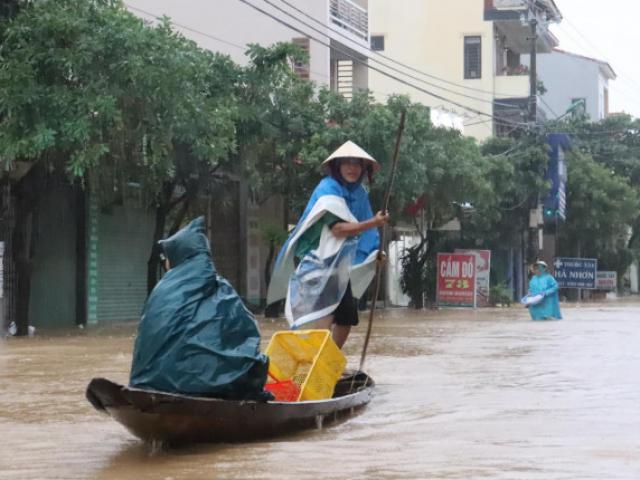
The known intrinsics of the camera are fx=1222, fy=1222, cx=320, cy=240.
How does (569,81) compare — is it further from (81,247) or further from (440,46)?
(81,247)

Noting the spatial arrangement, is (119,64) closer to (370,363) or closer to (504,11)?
(370,363)

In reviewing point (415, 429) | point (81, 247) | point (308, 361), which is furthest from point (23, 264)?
point (415, 429)

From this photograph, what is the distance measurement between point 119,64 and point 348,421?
1064cm

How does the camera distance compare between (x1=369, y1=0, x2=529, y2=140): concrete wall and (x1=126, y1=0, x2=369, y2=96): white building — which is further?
(x1=369, y1=0, x2=529, y2=140): concrete wall

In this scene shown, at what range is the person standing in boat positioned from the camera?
9.15 m

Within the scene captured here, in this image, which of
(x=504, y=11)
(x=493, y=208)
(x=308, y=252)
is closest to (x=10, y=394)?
(x=308, y=252)

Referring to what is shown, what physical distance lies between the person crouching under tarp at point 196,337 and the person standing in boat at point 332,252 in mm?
1981

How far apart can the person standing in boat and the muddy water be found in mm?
788

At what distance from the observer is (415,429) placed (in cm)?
782

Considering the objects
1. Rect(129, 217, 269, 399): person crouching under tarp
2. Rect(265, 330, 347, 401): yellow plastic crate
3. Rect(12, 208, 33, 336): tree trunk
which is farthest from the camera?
Rect(12, 208, 33, 336): tree trunk

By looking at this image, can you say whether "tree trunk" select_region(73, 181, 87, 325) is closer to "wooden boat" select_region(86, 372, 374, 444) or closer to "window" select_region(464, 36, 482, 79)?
"wooden boat" select_region(86, 372, 374, 444)

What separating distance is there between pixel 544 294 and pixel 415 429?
16.3 m

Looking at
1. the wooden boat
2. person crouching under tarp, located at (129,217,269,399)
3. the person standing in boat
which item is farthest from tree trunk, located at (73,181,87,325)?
person crouching under tarp, located at (129,217,269,399)

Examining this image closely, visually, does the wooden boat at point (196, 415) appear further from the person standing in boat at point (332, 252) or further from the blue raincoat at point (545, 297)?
the blue raincoat at point (545, 297)
